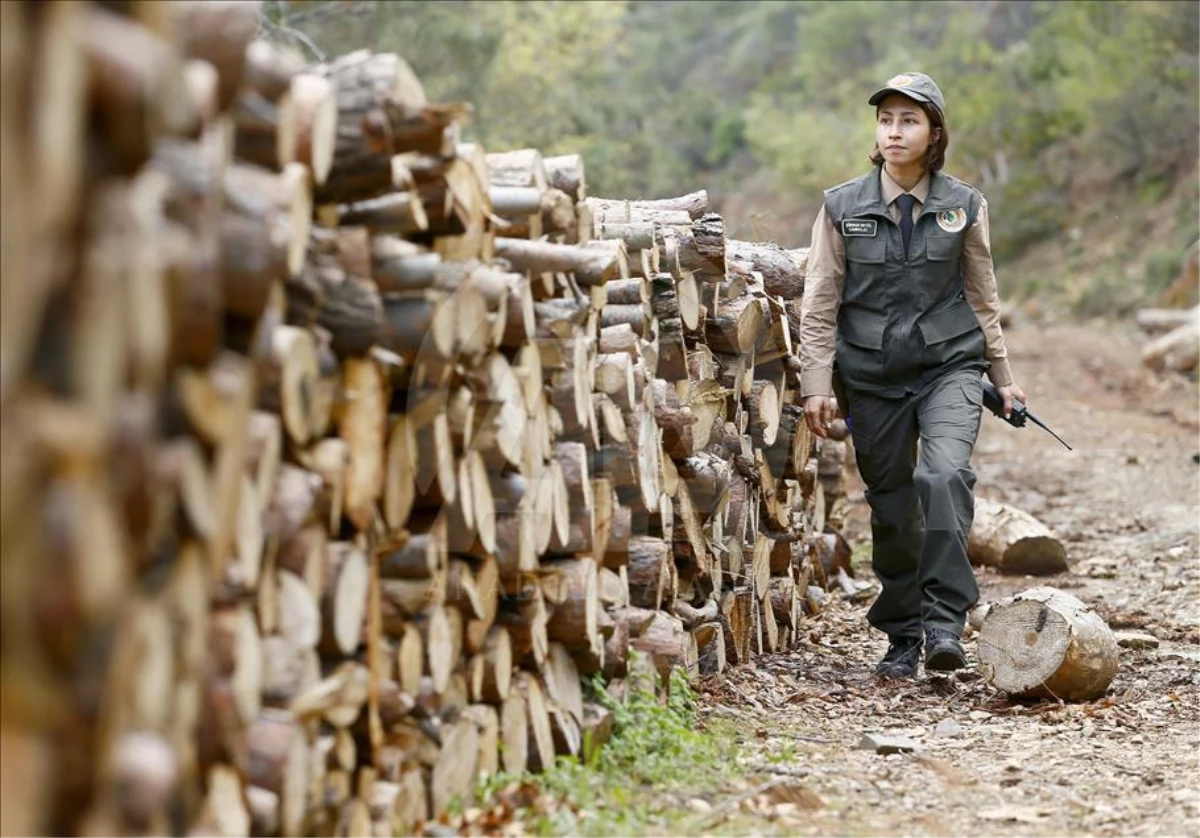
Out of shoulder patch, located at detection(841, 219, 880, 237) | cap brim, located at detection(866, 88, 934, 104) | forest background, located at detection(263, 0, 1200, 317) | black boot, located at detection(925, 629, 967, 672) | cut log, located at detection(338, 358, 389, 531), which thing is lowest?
black boot, located at detection(925, 629, 967, 672)

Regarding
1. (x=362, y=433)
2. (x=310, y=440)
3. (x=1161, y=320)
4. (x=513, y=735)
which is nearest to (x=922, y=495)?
(x=513, y=735)

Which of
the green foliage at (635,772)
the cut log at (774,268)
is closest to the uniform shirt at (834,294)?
the cut log at (774,268)

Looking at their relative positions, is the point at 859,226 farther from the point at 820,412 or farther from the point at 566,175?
the point at 566,175

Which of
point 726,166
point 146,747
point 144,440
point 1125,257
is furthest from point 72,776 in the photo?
point 726,166

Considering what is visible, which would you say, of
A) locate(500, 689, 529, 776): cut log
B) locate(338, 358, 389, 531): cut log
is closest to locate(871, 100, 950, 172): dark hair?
locate(500, 689, 529, 776): cut log

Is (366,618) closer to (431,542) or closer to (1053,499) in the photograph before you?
(431,542)

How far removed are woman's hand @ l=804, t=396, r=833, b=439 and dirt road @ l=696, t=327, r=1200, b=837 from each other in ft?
3.26

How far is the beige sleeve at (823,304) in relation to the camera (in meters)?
6.68

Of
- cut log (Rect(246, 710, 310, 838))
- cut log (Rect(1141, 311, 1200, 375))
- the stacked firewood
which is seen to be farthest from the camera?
cut log (Rect(1141, 311, 1200, 375))

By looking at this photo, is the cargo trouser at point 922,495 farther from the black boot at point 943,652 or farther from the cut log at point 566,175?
the cut log at point 566,175

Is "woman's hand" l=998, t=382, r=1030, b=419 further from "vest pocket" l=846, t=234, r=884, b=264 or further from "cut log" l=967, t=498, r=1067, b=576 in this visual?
"cut log" l=967, t=498, r=1067, b=576

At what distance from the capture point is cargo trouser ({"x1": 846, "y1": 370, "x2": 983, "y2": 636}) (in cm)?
635

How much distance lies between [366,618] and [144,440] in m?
Answer: 1.48

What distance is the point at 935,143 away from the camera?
668cm
